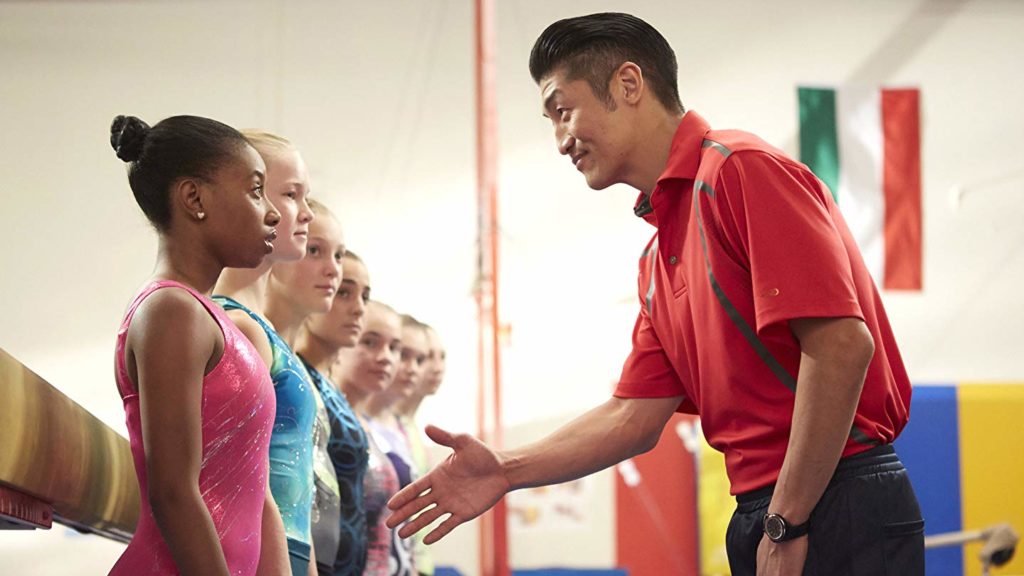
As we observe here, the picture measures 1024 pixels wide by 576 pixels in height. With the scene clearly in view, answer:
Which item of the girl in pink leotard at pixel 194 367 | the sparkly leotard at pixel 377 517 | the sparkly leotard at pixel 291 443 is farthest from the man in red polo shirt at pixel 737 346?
the sparkly leotard at pixel 377 517

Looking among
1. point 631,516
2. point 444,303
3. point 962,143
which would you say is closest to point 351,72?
point 444,303

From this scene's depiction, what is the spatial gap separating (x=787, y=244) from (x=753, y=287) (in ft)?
0.23

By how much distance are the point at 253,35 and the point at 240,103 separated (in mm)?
412

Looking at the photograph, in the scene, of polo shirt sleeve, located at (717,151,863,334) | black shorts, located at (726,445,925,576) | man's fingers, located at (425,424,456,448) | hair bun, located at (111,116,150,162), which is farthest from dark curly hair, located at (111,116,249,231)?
black shorts, located at (726,445,925,576)

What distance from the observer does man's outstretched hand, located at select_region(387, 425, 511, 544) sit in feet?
5.74

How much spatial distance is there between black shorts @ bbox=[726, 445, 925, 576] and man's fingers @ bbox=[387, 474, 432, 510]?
0.59 meters

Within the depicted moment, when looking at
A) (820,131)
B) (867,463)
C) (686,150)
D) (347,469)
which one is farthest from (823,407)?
(820,131)

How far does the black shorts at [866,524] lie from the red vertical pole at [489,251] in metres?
4.54

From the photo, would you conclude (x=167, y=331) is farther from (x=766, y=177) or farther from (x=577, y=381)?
(x=577, y=381)

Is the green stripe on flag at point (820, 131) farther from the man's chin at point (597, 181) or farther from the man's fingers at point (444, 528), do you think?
the man's fingers at point (444, 528)

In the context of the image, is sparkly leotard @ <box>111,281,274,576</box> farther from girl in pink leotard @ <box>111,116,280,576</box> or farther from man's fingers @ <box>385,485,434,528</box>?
man's fingers @ <box>385,485,434,528</box>

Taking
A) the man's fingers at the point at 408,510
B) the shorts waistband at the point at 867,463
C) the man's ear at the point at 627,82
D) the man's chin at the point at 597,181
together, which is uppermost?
the man's ear at the point at 627,82

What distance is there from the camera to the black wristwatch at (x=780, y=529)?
1.46 m

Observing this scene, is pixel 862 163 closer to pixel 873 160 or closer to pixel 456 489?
pixel 873 160
